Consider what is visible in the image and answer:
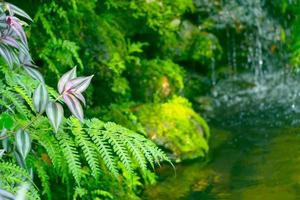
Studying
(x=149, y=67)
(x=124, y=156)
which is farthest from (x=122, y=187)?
(x=149, y=67)

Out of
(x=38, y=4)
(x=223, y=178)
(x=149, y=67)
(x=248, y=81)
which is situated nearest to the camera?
(x=38, y=4)

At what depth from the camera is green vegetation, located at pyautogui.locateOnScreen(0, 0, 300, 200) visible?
6.89 feet

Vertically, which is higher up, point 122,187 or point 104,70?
point 104,70

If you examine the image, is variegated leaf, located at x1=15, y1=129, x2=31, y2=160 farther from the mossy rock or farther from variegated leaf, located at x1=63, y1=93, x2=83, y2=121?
the mossy rock

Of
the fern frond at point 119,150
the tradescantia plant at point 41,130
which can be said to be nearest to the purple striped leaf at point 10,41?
the tradescantia plant at point 41,130

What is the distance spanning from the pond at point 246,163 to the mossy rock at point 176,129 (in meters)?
0.12

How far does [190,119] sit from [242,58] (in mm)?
2735

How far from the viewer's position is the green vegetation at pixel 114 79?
6.89ft

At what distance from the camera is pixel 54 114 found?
6.04 ft

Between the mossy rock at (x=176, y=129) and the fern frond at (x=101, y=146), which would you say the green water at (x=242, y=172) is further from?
the fern frond at (x=101, y=146)

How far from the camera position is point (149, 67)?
5.73 metres

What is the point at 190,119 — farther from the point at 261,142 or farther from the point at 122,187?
the point at 122,187

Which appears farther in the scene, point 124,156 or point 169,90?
point 169,90

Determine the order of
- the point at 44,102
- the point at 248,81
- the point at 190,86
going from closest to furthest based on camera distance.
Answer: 1. the point at 44,102
2. the point at 190,86
3. the point at 248,81
